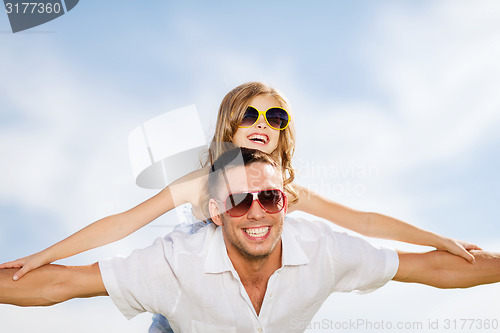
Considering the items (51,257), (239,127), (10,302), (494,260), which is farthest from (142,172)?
(494,260)

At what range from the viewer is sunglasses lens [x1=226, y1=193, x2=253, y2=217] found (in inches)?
156

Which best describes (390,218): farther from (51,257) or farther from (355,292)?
(51,257)

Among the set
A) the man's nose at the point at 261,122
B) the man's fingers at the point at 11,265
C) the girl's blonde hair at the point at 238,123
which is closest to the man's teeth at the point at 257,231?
the girl's blonde hair at the point at 238,123

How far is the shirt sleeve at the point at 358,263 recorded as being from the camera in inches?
159

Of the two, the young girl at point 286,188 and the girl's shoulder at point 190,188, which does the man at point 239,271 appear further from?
the girl's shoulder at point 190,188

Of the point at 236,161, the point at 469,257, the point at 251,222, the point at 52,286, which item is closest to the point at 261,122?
the point at 236,161

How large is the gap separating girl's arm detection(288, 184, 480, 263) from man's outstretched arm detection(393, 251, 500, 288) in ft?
0.31

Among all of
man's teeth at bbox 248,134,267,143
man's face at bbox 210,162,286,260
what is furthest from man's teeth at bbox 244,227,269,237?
man's teeth at bbox 248,134,267,143

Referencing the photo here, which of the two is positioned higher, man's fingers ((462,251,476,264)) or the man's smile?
the man's smile

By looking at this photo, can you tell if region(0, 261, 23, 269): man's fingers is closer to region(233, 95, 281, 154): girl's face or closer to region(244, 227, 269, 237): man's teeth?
region(244, 227, 269, 237): man's teeth

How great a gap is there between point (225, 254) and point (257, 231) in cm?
33

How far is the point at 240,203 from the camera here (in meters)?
3.98

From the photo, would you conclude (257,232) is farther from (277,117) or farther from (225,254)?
(277,117)

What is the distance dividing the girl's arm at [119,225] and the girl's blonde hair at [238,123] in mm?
546
